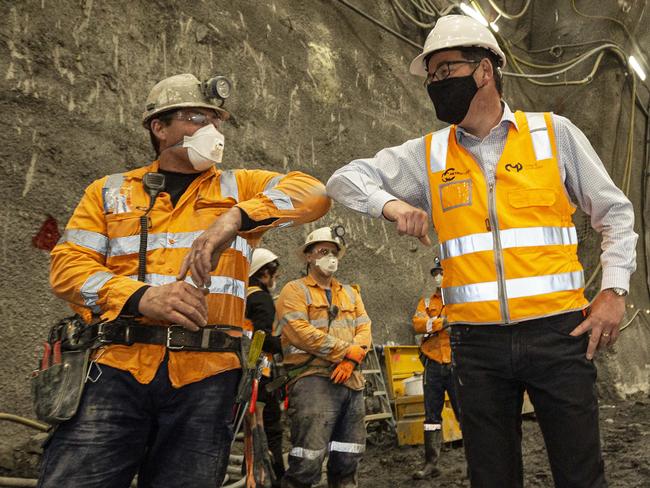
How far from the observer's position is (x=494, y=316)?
2.17m

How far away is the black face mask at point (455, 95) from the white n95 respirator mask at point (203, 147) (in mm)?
924

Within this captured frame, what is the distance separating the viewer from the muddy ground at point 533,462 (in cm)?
515

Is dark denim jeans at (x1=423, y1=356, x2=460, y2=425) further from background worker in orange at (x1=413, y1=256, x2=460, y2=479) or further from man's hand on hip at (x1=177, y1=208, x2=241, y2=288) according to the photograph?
man's hand on hip at (x1=177, y1=208, x2=241, y2=288)

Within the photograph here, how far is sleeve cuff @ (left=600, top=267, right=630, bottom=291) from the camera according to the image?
7.11 feet

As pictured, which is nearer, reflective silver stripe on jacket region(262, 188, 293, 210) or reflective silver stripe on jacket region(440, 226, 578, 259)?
reflective silver stripe on jacket region(440, 226, 578, 259)

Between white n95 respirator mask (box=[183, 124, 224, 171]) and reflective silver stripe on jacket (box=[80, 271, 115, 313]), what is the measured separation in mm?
607

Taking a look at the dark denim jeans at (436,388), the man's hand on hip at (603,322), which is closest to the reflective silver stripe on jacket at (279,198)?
the man's hand on hip at (603,322)

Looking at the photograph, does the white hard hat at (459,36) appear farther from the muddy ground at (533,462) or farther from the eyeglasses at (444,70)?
the muddy ground at (533,462)

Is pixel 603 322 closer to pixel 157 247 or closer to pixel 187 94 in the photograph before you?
pixel 157 247

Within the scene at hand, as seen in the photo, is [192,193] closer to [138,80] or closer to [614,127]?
[138,80]

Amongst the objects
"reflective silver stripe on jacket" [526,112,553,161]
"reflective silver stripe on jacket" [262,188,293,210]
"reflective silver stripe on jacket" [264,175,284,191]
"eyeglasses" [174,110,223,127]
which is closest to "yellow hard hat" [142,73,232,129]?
"eyeglasses" [174,110,223,127]

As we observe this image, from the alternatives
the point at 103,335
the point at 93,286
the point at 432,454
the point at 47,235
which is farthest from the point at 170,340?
the point at 432,454

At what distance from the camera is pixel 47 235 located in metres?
4.64

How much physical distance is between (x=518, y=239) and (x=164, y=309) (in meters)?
1.27
